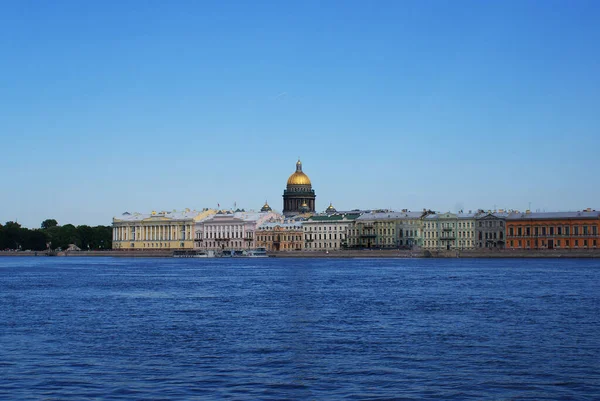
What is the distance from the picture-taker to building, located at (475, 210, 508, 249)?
90312 mm

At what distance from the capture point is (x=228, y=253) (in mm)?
104312

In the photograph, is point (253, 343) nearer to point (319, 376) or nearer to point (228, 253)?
point (319, 376)

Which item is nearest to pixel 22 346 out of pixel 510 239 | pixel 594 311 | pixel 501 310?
pixel 501 310

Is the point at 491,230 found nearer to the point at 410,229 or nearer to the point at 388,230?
the point at 410,229

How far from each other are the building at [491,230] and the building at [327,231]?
16.5m

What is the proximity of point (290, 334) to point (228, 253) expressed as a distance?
8463 centimetres

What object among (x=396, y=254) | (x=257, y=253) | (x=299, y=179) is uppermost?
(x=299, y=179)

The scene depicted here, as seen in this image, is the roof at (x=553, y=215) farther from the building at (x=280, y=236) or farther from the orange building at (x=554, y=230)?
the building at (x=280, y=236)

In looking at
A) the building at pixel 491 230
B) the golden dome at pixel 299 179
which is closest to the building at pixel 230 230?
the golden dome at pixel 299 179

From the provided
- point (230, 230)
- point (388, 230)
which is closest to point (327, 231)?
point (388, 230)

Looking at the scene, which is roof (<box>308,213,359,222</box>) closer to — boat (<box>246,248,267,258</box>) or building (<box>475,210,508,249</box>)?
boat (<box>246,248,267,258</box>)

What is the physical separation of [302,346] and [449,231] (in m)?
78.8

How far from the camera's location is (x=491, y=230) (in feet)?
299

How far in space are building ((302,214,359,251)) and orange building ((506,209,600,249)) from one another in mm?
21202
